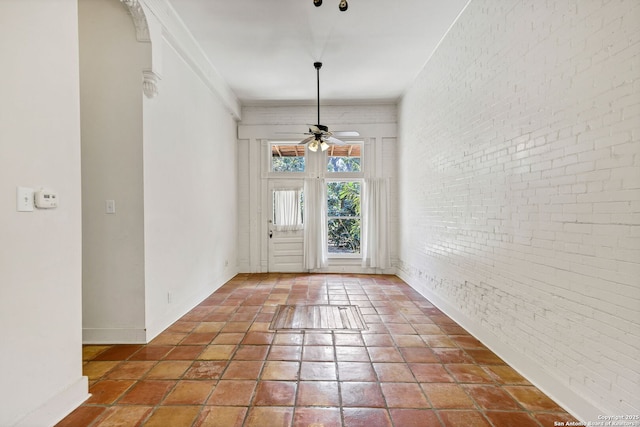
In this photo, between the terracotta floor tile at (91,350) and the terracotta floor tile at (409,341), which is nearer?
the terracotta floor tile at (91,350)

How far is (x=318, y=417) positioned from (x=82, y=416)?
1.45m

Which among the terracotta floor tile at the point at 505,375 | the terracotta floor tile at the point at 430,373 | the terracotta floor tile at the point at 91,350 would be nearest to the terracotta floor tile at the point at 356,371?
the terracotta floor tile at the point at 430,373

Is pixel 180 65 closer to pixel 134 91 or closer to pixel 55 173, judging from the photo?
pixel 134 91

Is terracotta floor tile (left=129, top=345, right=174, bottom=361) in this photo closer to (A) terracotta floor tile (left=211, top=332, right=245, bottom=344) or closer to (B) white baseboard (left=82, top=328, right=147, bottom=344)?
(B) white baseboard (left=82, top=328, right=147, bottom=344)

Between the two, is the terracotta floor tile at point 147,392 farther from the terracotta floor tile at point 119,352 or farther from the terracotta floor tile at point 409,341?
the terracotta floor tile at point 409,341

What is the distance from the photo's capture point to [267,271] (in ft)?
20.6

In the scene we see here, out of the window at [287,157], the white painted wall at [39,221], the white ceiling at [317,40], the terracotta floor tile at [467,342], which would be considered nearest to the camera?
the white painted wall at [39,221]

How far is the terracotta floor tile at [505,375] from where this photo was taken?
87.9 inches

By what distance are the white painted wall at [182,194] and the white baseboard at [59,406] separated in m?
0.91

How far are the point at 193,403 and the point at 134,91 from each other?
2.69m

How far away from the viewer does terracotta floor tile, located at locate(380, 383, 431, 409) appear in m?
1.96

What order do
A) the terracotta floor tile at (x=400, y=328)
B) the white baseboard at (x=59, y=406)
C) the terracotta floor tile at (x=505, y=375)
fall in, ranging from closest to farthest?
A: the white baseboard at (x=59, y=406) < the terracotta floor tile at (x=505, y=375) < the terracotta floor tile at (x=400, y=328)

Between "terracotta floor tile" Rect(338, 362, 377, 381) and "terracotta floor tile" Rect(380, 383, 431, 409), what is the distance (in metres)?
0.15

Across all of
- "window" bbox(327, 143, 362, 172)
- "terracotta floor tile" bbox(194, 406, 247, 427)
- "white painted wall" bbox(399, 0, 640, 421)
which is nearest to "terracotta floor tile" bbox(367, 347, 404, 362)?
"white painted wall" bbox(399, 0, 640, 421)
